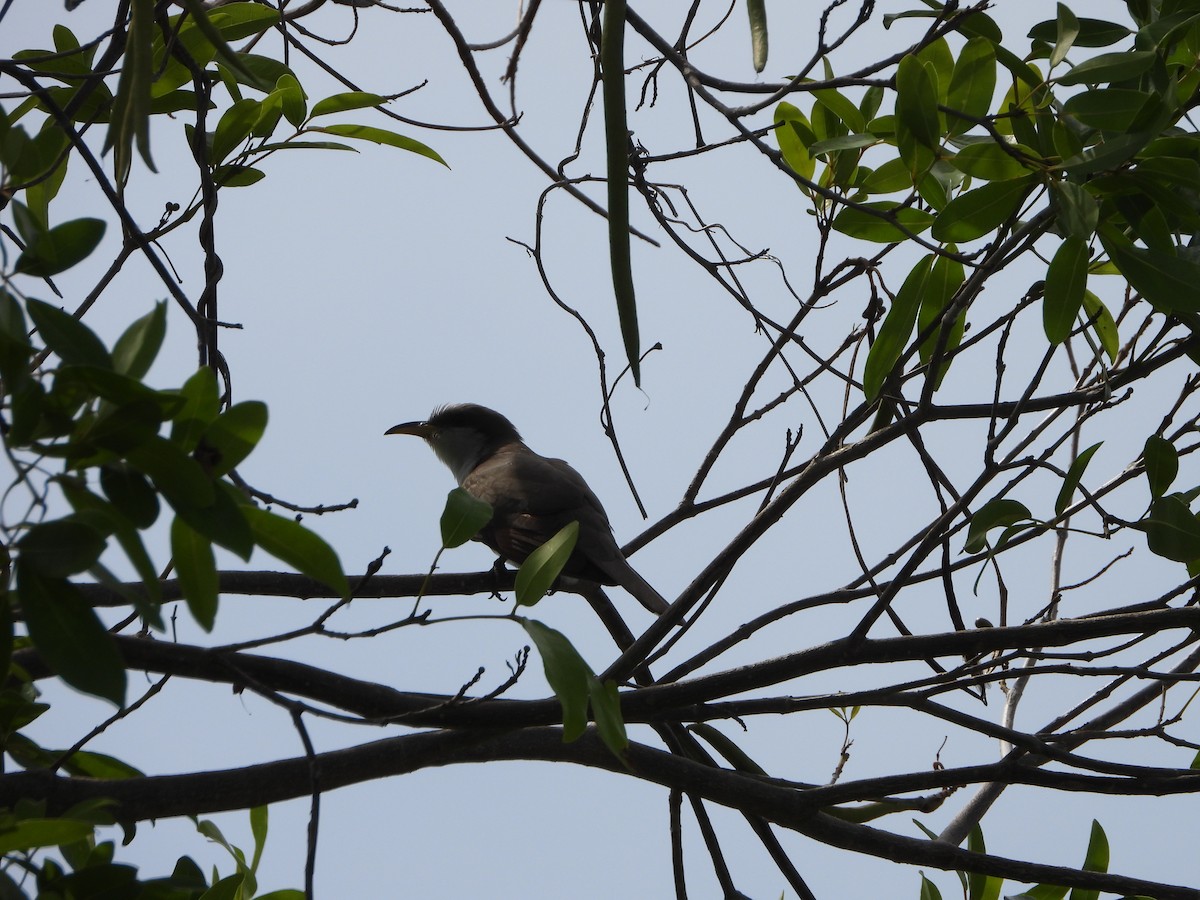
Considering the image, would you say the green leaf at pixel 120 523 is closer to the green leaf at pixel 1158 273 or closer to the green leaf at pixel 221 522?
the green leaf at pixel 221 522

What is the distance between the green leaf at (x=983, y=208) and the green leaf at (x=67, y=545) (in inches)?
64.4

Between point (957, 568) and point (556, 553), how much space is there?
998 mm

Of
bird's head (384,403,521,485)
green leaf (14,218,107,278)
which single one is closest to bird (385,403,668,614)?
bird's head (384,403,521,485)

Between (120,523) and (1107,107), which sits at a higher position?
(1107,107)

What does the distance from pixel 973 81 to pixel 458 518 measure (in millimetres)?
1412

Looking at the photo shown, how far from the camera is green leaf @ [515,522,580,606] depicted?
193 cm

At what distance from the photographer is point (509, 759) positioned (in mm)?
2324

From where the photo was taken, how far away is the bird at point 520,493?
13.5 ft

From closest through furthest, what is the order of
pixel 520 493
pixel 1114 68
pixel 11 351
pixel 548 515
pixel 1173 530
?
pixel 11 351 → pixel 1114 68 → pixel 1173 530 → pixel 548 515 → pixel 520 493

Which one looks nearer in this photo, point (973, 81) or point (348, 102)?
point (973, 81)


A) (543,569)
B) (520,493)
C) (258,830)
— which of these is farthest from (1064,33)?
(520,493)

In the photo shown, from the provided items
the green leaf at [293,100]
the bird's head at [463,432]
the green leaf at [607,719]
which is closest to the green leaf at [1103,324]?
the green leaf at [607,719]

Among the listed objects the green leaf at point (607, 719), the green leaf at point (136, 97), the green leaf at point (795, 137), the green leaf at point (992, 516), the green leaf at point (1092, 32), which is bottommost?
the green leaf at point (607, 719)

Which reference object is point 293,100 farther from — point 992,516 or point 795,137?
point 992,516
